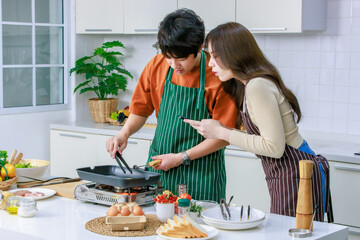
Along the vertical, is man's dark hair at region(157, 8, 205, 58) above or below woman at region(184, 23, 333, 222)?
above

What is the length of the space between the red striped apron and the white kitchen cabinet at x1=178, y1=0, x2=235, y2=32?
1.91m

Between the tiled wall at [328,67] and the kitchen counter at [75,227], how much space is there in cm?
210

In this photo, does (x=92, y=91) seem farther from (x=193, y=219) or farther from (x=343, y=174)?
(x=193, y=219)

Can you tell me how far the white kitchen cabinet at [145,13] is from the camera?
4637mm

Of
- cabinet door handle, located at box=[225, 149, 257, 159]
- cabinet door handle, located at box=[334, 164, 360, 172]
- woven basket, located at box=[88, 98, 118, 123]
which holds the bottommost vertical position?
cabinet door handle, located at box=[334, 164, 360, 172]

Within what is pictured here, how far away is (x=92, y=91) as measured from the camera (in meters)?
5.47

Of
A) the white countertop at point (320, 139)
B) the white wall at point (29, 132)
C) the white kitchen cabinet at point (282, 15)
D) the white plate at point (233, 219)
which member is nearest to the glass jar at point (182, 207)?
the white plate at point (233, 219)

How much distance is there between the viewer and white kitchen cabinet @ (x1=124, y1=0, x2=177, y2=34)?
183 inches

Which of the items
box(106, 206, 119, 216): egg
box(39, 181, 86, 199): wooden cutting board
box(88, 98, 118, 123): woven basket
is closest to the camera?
box(106, 206, 119, 216): egg

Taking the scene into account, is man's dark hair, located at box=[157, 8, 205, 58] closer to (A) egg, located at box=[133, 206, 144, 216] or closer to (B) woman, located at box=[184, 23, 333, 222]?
(B) woman, located at box=[184, 23, 333, 222]

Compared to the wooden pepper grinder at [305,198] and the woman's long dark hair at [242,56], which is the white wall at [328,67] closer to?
the woman's long dark hair at [242,56]

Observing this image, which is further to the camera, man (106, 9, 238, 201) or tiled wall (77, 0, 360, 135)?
tiled wall (77, 0, 360, 135)

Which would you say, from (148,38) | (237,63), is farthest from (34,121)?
(237,63)

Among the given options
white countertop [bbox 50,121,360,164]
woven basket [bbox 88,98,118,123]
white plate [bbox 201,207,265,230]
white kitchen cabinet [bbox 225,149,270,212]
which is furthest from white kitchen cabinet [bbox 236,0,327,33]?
white plate [bbox 201,207,265,230]
